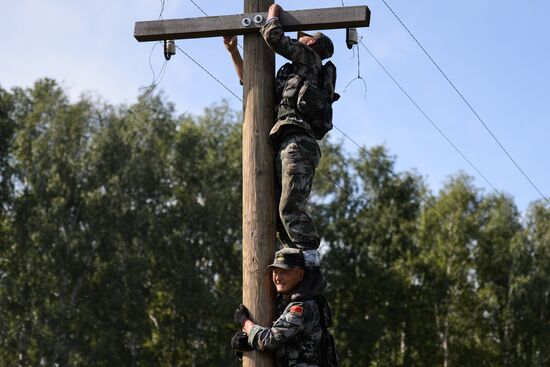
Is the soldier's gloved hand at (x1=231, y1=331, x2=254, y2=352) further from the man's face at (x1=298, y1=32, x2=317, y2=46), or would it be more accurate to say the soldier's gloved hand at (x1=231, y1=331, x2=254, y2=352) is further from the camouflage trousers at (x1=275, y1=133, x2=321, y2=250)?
the man's face at (x1=298, y1=32, x2=317, y2=46)

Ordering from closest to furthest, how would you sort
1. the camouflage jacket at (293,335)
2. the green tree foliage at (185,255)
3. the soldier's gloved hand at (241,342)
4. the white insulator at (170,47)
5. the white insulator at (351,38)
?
the camouflage jacket at (293,335), the soldier's gloved hand at (241,342), the white insulator at (351,38), the white insulator at (170,47), the green tree foliage at (185,255)

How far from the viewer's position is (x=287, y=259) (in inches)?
275

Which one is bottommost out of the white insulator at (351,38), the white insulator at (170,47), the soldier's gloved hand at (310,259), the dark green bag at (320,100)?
the soldier's gloved hand at (310,259)

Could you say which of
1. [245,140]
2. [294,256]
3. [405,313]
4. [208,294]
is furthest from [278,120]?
[405,313]

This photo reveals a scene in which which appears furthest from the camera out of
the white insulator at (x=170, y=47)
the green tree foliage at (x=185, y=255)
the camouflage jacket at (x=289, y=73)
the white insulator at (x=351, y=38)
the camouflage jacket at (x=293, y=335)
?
the green tree foliage at (x=185, y=255)

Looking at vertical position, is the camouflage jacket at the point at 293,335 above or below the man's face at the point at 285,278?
below

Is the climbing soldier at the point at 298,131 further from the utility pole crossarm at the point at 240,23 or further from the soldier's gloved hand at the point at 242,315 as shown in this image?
the soldier's gloved hand at the point at 242,315

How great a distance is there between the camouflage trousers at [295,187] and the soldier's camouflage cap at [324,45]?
75 centimetres

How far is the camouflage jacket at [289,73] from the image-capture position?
7340 mm

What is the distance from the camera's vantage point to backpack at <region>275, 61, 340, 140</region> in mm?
7367

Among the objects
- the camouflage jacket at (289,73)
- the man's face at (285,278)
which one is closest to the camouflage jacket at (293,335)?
the man's face at (285,278)

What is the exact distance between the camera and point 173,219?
3631 cm

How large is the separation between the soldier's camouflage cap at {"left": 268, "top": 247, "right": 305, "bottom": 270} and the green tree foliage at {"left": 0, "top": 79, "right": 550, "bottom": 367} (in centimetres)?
2637

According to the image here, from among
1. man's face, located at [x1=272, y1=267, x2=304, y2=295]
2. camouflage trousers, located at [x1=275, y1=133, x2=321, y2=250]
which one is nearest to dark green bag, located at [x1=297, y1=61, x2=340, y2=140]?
camouflage trousers, located at [x1=275, y1=133, x2=321, y2=250]
